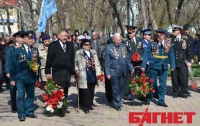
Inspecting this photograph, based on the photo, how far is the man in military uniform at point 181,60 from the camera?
10.9 metres

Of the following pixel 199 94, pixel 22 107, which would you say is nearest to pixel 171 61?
pixel 199 94

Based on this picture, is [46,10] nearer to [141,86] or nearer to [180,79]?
[141,86]

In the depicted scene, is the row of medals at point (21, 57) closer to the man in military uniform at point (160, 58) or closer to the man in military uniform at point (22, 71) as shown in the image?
the man in military uniform at point (22, 71)

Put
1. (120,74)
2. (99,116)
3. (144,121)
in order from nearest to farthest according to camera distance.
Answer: (144,121) < (99,116) < (120,74)

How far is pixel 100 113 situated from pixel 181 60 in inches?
126

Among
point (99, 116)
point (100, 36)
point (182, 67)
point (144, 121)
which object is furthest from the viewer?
point (100, 36)

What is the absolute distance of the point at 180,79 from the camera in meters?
11.3

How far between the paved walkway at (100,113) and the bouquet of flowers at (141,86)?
0.43m

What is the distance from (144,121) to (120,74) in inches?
66.7

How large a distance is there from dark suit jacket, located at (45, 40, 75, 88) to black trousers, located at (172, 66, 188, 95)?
12.1 feet

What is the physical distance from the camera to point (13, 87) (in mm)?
9539

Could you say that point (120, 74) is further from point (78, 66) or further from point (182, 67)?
point (182, 67)

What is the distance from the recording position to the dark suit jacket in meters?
8.93

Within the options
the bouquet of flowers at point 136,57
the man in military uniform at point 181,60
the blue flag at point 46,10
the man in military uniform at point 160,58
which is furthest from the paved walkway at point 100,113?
the blue flag at point 46,10
